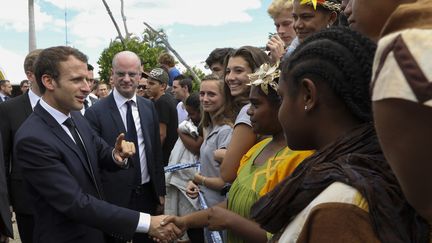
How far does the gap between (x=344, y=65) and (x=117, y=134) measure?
12.3ft

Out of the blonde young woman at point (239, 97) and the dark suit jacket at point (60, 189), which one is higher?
the blonde young woman at point (239, 97)

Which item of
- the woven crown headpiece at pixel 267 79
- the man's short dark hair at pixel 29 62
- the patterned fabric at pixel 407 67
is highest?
the patterned fabric at pixel 407 67

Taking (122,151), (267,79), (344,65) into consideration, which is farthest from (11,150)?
(344,65)

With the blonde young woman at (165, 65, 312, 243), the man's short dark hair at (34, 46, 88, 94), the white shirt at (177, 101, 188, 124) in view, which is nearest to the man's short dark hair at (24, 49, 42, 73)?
the man's short dark hair at (34, 46, 88, 94)

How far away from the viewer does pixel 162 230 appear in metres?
3.39

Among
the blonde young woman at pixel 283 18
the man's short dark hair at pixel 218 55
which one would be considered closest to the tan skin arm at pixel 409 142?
the blonde young woman at pixel 283 18

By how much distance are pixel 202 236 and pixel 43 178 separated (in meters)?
2.04

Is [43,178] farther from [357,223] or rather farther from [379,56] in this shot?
[379,56]

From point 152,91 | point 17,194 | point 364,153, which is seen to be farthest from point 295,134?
point 152,91

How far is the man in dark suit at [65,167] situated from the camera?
306 centimetres

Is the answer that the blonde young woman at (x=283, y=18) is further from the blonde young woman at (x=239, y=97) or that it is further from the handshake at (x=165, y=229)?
the handshake at (x=165, y=229)

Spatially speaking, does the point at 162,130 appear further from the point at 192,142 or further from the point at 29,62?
the point at 29,62

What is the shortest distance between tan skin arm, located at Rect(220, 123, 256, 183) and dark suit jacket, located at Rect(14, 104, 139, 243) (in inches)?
28.5

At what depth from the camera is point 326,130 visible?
1.42 metres
